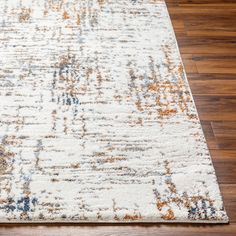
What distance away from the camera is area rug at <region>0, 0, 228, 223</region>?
1280 mm

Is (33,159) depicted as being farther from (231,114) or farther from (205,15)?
(205,15)

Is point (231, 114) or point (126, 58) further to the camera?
point (126, 58)

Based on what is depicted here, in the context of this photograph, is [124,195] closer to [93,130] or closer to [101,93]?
[93,130]

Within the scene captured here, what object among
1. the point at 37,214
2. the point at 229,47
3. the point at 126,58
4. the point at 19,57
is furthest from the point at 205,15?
the point at 37,214

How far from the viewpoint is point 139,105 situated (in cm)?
163

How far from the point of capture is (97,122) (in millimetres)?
1548

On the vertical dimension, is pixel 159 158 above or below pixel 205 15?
below

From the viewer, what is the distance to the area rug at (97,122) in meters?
1.28

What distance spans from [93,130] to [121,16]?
35.5 inches

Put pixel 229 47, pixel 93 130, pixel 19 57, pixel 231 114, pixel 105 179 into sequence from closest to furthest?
pixel 105 179, pixel 93 130, pixel 231 114, pixel 19 57, pixel 229 47

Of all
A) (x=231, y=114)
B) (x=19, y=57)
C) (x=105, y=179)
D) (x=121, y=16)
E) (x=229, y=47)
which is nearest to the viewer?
(x=105, y=179)

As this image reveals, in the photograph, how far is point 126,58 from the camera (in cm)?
187

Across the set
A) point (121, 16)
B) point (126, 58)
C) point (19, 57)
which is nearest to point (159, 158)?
point (126, 58)

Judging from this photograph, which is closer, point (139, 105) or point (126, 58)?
point (139, 105)
